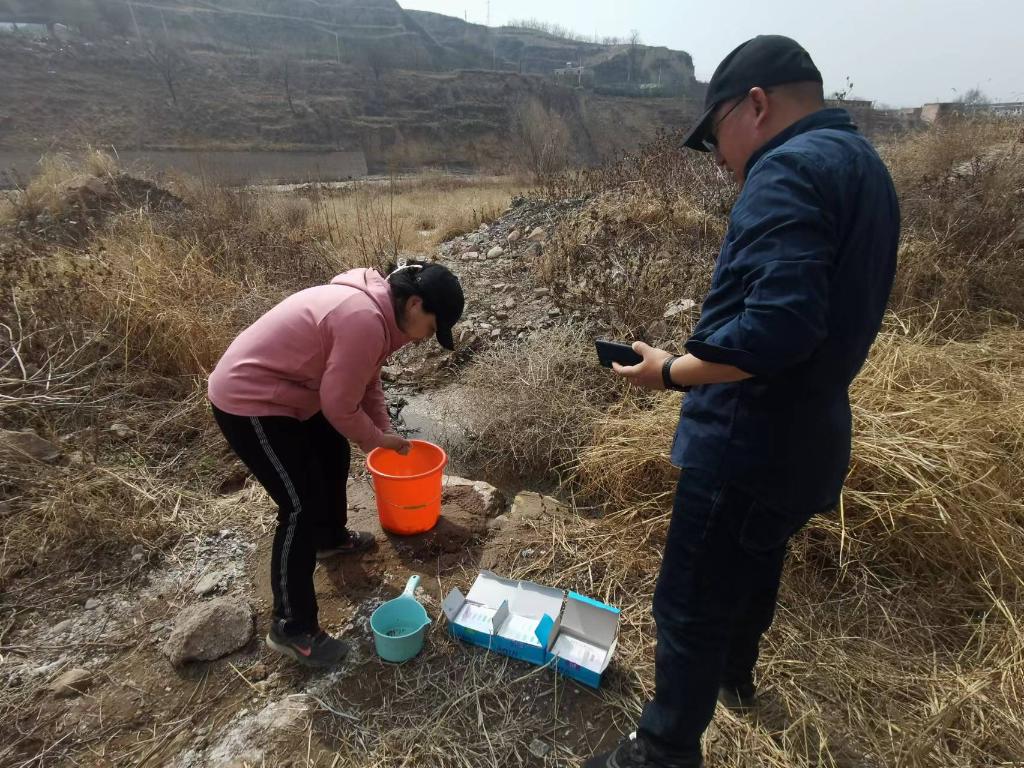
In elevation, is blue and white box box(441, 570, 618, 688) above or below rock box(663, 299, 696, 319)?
below

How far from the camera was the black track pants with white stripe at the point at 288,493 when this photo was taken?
1812 millimetres

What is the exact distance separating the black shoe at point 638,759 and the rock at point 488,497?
54.2 inches

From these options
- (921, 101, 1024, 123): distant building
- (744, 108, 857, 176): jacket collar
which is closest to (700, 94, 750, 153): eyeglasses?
(744, 108, 857, 176): jacket collar

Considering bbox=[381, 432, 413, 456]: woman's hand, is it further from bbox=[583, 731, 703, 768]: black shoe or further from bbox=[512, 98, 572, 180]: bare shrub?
bbox=[512, 98, 572, 180]: bare shrub

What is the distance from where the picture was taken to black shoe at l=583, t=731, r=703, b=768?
56.7 inches

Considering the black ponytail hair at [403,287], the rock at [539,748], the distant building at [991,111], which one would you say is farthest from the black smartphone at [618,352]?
the distant building at [991,111]

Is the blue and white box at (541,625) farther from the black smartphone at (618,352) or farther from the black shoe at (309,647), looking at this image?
the black smartphone at (618,352)

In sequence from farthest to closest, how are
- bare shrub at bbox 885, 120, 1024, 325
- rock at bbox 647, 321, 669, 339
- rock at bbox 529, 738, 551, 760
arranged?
bare shrub at bbox 885, 120, 1024, 325 → rock at bbox 647, 321, 669, 339 → rock at bbox 529, 738, 551, 760

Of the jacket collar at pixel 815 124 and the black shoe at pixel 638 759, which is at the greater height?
the jacket collar at pixel 815 124

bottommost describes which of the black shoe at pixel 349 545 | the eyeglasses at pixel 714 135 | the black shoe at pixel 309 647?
the black shoe at pixel 349 545

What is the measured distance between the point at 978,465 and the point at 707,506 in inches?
81.4

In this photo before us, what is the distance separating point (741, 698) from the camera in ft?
5.94

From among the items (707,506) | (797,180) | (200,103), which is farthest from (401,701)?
(200,103)

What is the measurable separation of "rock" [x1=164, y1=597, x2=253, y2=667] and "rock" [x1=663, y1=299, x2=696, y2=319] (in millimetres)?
3265
